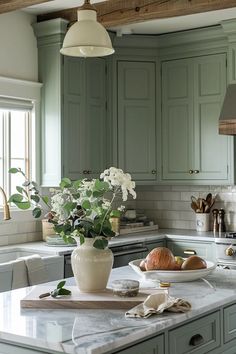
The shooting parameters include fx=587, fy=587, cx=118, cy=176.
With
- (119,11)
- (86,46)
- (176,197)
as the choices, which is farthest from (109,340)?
(176,197)

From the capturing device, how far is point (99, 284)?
9.05 feet

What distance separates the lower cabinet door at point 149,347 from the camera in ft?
6.99

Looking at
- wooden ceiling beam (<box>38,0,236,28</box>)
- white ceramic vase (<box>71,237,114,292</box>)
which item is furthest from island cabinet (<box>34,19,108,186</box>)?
white ceramic vase (<box>71,237,114,292</box>)

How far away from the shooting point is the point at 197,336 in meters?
2.52

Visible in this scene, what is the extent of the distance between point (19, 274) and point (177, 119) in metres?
2.57

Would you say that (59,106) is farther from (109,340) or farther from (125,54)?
(109,340)

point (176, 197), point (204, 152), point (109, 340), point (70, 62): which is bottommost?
point (109, 340)

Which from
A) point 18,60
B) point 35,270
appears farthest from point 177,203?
point 35,270

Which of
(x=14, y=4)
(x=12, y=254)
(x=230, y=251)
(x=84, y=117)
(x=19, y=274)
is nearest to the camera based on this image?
(x=19, y=274)

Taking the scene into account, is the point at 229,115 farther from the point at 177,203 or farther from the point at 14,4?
the point at 14,4

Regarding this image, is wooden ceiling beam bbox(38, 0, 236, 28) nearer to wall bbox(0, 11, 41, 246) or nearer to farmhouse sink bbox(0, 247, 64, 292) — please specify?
wall bbox(0, 11, 41, 246)

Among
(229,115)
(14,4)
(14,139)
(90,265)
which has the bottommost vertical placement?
(90,265)

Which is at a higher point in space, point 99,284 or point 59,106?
point 59,106

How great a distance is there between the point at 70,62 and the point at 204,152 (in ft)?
5.00
